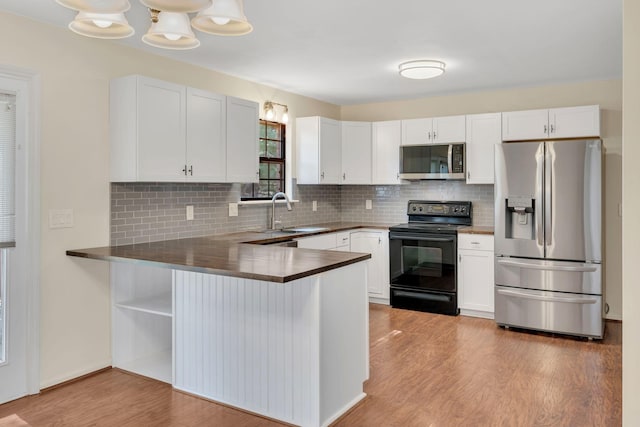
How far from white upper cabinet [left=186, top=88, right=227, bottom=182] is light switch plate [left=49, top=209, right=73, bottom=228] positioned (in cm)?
85

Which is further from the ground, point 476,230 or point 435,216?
point 435,216

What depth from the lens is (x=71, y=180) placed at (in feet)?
10.3

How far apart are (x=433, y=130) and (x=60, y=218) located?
3694mm

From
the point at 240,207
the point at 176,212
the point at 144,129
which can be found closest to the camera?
the point at 144,129

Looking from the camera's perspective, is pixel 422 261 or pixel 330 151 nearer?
pixel 422 261

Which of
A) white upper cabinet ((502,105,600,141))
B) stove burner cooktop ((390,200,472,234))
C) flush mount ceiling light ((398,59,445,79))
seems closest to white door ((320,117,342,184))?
stove burner cooktop ((390,200,472,234))

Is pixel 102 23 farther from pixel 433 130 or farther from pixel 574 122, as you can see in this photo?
pixel 574 122

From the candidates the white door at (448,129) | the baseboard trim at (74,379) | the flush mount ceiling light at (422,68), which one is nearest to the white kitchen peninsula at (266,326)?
the baseboard trim at (74,379)

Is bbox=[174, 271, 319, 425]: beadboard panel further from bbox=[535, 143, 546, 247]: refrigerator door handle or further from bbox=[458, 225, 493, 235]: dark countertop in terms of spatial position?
bbox=[458, 225, 493, 235]: dark countertop

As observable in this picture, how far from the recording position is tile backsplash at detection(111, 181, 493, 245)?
353cm

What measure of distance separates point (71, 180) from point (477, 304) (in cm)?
375

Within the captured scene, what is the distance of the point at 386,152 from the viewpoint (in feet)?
18.0

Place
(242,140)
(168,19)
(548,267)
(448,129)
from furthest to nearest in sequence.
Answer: (448,129) < (548,267) < (242,140) < (168,19)

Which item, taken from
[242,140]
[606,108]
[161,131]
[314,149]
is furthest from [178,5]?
[606,108]
